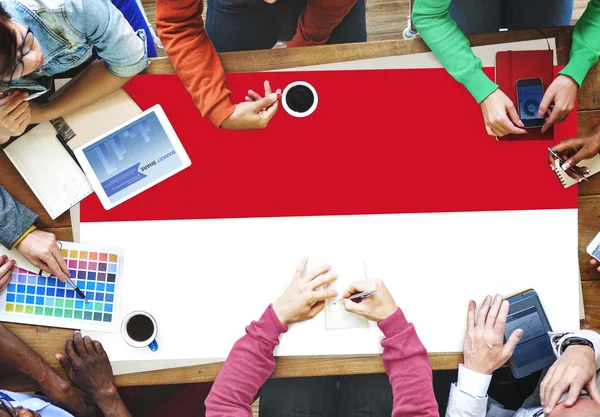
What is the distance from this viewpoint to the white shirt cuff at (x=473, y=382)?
1229 mm

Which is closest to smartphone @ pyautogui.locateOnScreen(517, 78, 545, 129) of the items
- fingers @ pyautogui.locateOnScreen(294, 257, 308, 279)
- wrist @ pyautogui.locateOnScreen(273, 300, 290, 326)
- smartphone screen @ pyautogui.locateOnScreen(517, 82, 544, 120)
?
smartphone screen @ pyautogui.locateOnScreen(517, 82, 544, 120)

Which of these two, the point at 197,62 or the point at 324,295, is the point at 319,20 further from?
the point at 324,295

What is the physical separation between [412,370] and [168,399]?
30.2 inches

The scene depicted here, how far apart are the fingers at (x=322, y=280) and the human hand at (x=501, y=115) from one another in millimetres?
546

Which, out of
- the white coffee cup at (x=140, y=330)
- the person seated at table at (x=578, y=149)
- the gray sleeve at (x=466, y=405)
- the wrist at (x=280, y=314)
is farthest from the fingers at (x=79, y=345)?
the person seated at table at (x=578, y=149)

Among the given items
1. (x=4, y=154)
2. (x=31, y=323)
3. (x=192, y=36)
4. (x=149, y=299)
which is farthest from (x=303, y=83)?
(x=31, y=323)

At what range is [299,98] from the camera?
129cm

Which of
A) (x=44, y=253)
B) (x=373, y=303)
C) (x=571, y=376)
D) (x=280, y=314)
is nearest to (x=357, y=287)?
(x=373, y=303)

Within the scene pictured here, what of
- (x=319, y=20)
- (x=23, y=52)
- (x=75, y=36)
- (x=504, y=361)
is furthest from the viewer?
(x=319, y=20)

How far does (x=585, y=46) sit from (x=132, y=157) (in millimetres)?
1160

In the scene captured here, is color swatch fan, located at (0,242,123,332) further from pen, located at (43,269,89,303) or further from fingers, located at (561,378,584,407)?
fingers, located at (561,378,584,407)

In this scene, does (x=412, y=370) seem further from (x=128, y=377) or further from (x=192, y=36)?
(x=192, y=36)

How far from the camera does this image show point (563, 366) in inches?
47.9

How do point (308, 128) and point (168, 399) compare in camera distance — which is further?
point (168, 399)
